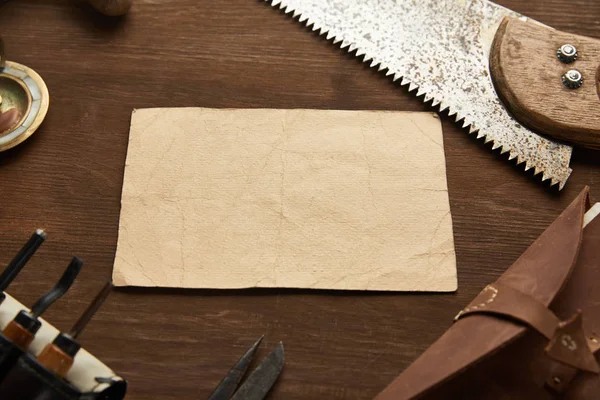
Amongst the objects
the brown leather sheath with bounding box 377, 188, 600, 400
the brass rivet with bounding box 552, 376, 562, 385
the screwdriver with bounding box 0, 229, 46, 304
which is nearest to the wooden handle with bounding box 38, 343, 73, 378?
the screwdriver with bounding box 0, 229, 46, 304

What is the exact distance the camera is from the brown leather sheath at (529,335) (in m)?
0.73

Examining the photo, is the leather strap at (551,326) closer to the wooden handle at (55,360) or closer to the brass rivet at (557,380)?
the brass rivet at (557,380)

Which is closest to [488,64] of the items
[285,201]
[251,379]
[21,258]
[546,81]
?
[546,81]

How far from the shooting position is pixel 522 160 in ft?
3.08

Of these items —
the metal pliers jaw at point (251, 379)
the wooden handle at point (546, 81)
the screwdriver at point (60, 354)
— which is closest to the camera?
the screwdriver at point (60, 354)

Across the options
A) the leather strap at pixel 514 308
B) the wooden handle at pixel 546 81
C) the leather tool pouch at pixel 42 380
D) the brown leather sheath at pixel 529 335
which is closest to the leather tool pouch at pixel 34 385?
the leather tool pouch at pixel 42 380

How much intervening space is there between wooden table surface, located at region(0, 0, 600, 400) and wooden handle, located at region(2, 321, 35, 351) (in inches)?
5.5

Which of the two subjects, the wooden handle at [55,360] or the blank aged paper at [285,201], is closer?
the wooden handle at [55,360]

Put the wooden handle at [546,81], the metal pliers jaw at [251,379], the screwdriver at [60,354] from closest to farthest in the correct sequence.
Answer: the screwdriver at [60,354], the metal pliers jaw at [251,379], the wooden handle at [546,81]

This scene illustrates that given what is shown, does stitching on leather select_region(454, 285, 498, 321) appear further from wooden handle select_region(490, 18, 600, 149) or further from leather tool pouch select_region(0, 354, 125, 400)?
leather tool pouch select_region(0, 354, 125, 400)

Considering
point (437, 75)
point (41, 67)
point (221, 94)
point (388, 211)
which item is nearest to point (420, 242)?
point (388, 211)

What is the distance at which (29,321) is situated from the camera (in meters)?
0.70

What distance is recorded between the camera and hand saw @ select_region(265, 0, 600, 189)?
943 mm

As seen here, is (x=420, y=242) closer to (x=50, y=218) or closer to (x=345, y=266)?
(x=345, y=266)
